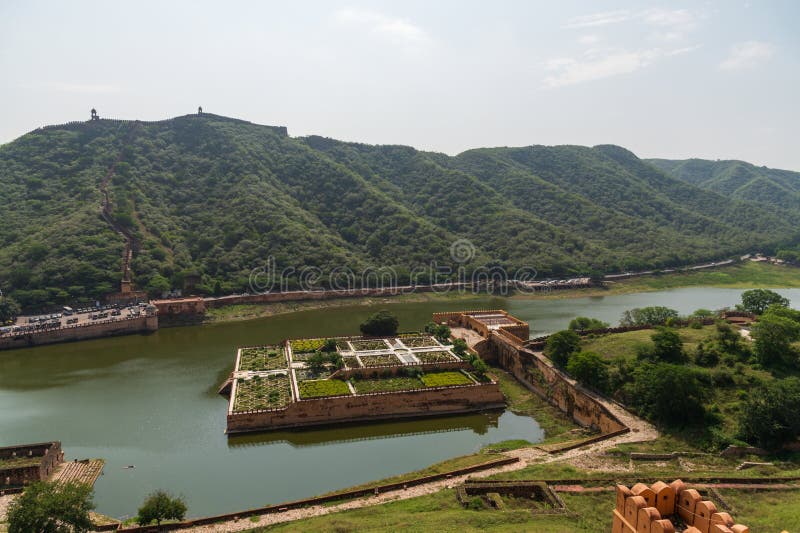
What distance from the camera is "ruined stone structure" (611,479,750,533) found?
11602 mm

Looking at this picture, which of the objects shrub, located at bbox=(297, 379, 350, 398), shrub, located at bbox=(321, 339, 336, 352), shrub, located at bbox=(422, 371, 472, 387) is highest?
shrub, located at bbox=(321, 339, 336, 352)

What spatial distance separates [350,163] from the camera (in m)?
117

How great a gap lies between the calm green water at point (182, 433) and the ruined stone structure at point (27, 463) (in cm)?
196

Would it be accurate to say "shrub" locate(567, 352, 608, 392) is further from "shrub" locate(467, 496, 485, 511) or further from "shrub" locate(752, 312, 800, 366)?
"shrub" locate(467, 496, 485, 511)

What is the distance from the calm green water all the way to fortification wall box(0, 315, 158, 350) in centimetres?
113

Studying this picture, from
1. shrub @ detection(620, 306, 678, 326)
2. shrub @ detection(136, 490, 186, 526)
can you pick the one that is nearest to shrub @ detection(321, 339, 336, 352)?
shrub @ detection(136, 490, 186, 526)

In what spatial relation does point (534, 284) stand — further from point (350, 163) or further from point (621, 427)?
point (350, 163)

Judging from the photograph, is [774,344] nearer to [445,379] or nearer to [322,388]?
[445,379]

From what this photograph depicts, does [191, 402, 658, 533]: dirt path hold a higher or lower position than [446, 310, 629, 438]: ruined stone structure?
lower

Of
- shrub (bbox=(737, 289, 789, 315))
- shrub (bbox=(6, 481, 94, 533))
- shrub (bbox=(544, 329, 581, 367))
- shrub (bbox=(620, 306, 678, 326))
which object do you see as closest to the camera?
shrub (bbox=(6, 481, 94, 533))

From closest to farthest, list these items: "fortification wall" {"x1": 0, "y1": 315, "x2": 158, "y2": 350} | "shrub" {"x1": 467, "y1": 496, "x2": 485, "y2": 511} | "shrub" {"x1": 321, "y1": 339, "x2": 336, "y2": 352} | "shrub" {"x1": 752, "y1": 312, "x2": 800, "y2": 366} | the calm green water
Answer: "shrub" {"x1": 467, "y1": 496, "x2": 485, "y2": 511}
the calm green water
"shrub" {"x1": 752, "y1": 312, "x2": 800, "y2": 366}
"shrub" {"x1": 321, "y1": 339, "x2": 336, "y2": 352}
"fortification wall" {"x1": 0, "y1": 315, "x2": 158, "y2": 350}

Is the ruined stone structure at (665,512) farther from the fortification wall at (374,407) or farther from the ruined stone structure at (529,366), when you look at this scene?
the fortification wall at (374,407)

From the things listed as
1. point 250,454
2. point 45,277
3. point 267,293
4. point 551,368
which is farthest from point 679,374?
point 45,277

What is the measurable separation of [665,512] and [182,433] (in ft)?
84.7
